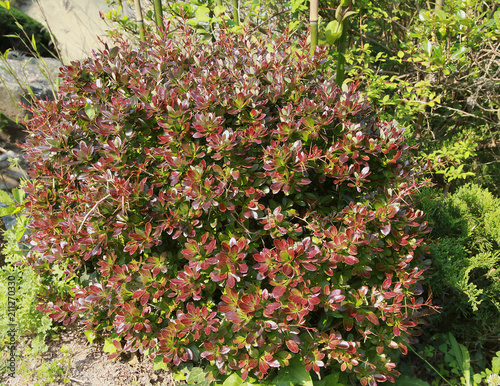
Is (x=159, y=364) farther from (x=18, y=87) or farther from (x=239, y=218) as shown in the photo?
(x=18, y=87)

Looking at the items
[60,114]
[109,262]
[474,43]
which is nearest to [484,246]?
[474,43]

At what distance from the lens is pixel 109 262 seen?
177 cm

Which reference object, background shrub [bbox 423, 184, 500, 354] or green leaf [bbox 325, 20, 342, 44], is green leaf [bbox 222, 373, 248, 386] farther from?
green leaf [bbox 325, 20, 342, 44]

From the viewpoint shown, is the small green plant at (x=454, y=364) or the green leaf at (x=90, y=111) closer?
the green leaf at (x=90, y=111)

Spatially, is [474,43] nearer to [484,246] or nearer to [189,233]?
[484,246]

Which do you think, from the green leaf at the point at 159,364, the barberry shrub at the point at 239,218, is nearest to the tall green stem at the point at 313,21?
the barberry shrub at the point at 239,218

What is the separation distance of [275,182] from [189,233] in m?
0.46

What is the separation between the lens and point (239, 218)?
1.69 metres

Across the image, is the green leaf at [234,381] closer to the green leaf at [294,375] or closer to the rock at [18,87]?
the green leaf at [294,375]

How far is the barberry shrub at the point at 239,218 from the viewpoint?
1585mm

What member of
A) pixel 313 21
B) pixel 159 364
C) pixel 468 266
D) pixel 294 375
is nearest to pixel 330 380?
pixel 294 375

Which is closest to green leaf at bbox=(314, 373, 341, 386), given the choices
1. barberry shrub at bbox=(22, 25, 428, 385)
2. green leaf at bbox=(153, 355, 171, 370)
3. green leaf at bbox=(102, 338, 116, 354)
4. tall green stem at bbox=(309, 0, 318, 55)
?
barberry shrub at bbox=(22, 25, 428, 385)

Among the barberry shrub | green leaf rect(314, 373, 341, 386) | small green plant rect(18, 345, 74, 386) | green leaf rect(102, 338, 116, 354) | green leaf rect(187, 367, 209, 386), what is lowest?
green leaf rect(314, 373, 341, 386)

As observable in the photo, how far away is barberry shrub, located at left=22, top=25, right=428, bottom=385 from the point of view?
1.58 m
